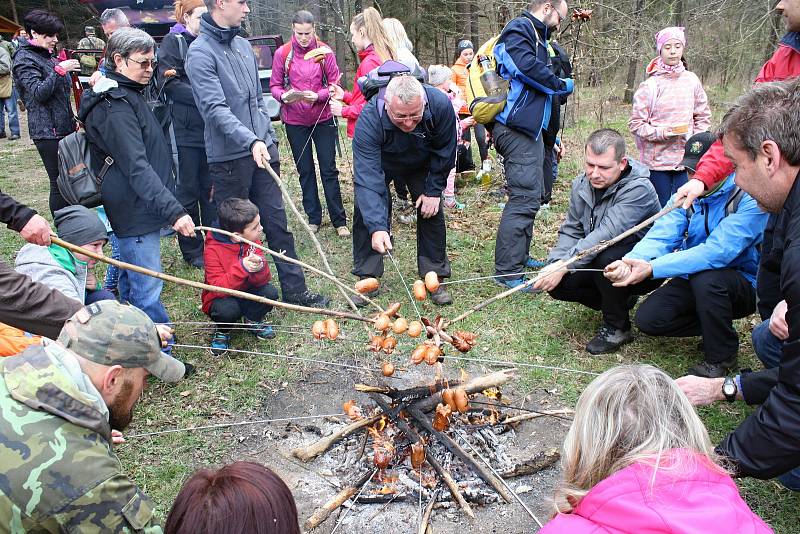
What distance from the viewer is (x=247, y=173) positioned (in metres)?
4.89

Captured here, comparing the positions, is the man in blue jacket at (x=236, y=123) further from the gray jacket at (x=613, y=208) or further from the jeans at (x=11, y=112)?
the jeans at (x=11, y=112)

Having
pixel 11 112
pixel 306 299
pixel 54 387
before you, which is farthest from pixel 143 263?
pixel 11 112

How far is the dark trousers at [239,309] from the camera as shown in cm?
435

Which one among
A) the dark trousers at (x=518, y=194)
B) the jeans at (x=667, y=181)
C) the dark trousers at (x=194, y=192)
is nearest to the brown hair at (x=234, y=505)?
the dark trousers at (x=518, y=194)

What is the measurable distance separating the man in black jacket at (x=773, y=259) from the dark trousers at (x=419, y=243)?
2.84 meters

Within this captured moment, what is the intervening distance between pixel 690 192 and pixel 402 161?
2262 millimetres

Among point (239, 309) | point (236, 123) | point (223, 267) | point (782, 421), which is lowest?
point (239, 309)

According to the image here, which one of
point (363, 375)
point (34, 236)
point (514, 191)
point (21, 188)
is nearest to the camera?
point (34, 236)

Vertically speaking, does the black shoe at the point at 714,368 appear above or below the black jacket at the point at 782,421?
below

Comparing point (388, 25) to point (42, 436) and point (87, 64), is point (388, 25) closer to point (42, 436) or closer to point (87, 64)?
point (87, 64)

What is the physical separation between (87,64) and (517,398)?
651cm

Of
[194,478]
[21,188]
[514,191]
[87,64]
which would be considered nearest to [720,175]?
[514,191]

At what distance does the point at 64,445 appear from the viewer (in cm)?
164

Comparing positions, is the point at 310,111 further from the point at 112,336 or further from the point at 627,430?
the point at 627,430
